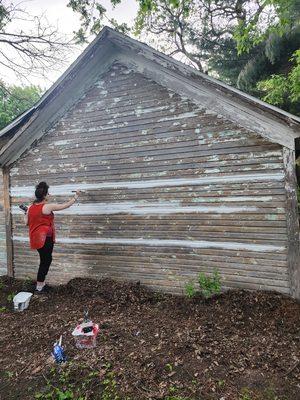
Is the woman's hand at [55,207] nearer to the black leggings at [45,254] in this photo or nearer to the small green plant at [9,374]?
the black leggings at [45,254]

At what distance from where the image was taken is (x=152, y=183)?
6.26 m

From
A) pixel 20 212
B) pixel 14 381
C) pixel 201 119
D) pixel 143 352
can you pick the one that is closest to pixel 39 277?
pixel 20 212

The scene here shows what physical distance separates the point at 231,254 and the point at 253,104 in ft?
8.08

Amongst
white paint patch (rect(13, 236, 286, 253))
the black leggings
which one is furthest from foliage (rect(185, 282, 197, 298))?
the black leggings

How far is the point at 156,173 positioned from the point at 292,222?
2522 mm

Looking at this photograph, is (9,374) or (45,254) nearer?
(9,374)

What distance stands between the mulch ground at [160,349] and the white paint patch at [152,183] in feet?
6.09

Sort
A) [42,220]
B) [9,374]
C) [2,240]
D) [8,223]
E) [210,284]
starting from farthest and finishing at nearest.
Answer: [2,240], [8,223], [42,220], [210,284], [9,374]

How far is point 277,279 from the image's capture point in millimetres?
5227

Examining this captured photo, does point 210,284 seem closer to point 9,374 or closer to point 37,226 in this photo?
point 9,374

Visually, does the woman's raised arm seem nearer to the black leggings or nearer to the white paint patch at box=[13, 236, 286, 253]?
the black leggings

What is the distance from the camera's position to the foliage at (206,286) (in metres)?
5.61

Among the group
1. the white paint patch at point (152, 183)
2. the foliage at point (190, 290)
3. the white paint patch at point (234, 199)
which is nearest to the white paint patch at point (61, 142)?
the white paint patch at point (152, 183)

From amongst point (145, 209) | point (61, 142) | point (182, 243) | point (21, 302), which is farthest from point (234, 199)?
point (21, 302)
